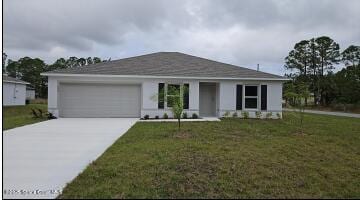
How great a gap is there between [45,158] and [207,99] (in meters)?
14.5

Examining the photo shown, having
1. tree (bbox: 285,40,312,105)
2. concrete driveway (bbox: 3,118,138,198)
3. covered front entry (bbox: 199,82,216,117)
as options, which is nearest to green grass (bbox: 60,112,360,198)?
concrete driveway (bbox: 3,118,138,198)

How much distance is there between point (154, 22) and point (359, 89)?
87.0 ft

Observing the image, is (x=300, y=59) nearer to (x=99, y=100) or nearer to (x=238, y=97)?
(x=238, y=97)

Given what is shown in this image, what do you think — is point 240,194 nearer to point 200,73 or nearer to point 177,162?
point 177,162

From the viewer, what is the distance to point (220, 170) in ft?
20.0

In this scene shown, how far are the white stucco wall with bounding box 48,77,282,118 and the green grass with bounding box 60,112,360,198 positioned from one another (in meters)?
8.70

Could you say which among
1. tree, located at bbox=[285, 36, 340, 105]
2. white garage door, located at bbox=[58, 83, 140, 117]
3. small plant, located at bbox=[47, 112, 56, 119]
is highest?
tree, located at bbox=[285, 36, 340, 105]

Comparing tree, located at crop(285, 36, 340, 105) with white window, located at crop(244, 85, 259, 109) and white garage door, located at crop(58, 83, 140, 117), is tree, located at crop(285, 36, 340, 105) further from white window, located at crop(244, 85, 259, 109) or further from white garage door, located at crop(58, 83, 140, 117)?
white garage door, located at crop(58, 83, 140, 117)

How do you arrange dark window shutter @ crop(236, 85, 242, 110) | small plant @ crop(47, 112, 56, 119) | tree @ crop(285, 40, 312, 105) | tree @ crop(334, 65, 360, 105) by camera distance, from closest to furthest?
small plant @ crop(47, 112, 56, 119) → dark window shutter @ crop(236, 85, 242, 110) → tree @ crop(334, 65, 360, 105) → tree @ crop(285, 40, 312, 105)

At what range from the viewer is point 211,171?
6.01 metres

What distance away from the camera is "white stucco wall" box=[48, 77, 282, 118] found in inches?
702

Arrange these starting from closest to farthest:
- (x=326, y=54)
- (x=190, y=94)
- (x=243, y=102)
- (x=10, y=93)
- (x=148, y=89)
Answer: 1. (x=10, y=93)
2. (x=148, y=89)
3. (x=190, y=94)
4. (x=243, y=102)
5. (x=326, y=54)

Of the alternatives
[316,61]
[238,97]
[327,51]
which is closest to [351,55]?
[327,51]

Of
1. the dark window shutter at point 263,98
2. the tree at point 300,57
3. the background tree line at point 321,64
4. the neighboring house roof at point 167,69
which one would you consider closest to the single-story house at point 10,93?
the neighboring house roof at point 167,69
